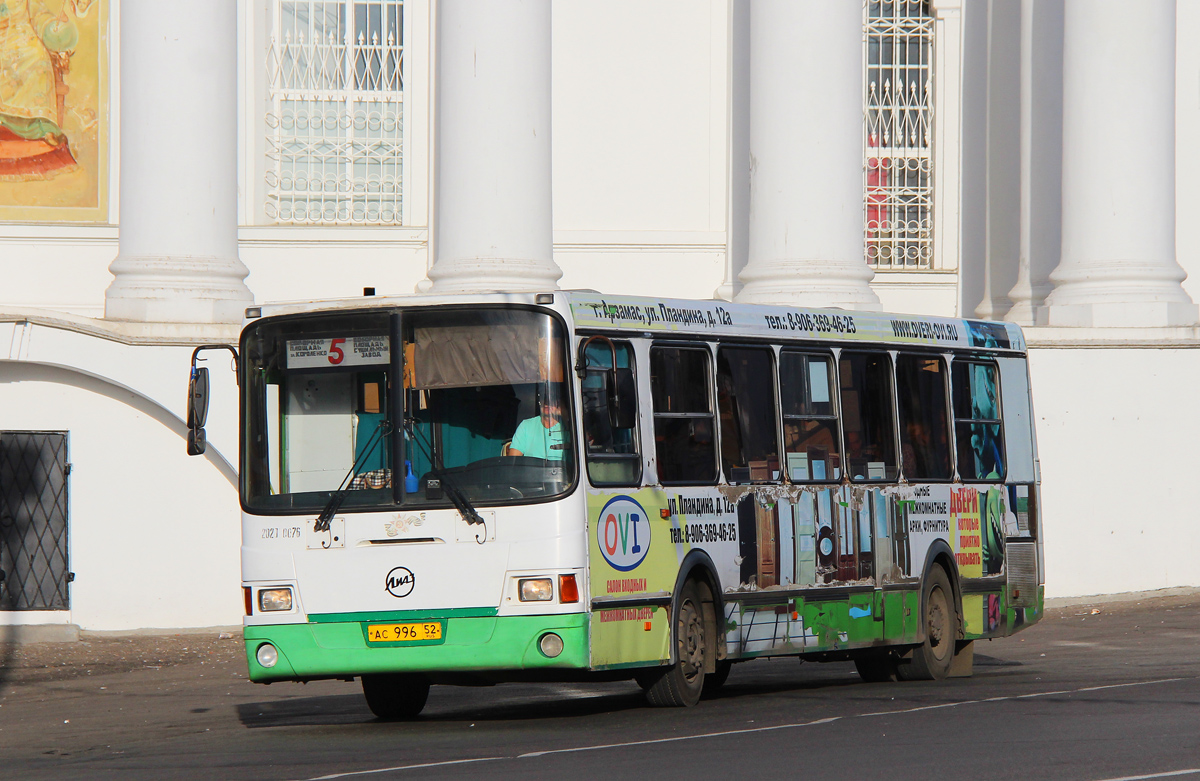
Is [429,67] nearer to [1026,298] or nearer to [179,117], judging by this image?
[179,117]

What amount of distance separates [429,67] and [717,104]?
3757 millimetres

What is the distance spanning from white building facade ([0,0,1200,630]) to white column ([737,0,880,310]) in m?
0.04

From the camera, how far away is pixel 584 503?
1058 cm

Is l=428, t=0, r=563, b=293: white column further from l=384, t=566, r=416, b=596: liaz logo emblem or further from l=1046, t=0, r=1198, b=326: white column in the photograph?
l=384, t=566, r=416, b=596: liaz logo emblem

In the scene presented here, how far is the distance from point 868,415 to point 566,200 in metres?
10.9

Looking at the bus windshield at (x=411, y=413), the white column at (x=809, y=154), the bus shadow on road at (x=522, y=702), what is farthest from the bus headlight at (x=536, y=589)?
the white column at (x=809, y=154)

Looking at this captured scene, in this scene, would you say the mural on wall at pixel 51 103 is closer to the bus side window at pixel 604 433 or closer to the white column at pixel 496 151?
the white column at pixel 496 151

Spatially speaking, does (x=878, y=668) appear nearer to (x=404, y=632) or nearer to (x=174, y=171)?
(x=404, y=632)

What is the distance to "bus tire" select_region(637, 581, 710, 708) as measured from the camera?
11.4 m

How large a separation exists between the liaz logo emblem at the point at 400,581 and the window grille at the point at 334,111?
13.1 metres

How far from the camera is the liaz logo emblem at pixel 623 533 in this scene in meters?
10.8

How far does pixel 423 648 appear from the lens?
10.6m

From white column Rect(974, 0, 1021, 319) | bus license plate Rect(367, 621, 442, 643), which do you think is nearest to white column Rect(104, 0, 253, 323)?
bus license plate Rect(367, 621, 442, 643)

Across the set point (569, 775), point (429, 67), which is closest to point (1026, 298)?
point (429, 67)
